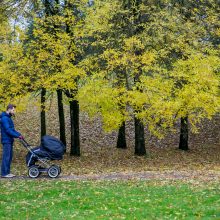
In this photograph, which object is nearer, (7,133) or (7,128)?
(7,128)

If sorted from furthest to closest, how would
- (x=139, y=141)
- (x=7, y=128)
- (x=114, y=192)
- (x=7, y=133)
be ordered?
(x=139, y=141), (x=7, y=133), (x=7, y=128), (x=114, y=192)

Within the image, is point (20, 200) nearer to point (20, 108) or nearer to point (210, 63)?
point (20, 108)

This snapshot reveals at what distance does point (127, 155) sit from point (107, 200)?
11.2 m

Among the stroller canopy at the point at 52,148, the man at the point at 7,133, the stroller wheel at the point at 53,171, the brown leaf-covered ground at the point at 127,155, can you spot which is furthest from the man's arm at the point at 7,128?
the brown leaf-covered ground at the point at 127,155

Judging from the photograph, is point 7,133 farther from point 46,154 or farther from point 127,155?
point 127,155

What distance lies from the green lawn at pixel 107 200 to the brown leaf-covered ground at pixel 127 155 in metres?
1.92

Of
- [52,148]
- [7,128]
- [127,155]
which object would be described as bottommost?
[127,155]

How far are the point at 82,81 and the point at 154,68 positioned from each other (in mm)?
2974

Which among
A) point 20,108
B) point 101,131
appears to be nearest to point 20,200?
point 20,108

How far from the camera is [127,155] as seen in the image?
20.3 m

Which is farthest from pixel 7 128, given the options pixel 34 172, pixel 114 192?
pixel 114 192

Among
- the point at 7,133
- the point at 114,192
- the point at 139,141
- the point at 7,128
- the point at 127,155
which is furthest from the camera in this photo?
the point at 127,155

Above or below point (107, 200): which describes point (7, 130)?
above

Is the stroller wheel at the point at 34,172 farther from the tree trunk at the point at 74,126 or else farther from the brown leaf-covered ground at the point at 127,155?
the tree trunk at the point at 74,126
